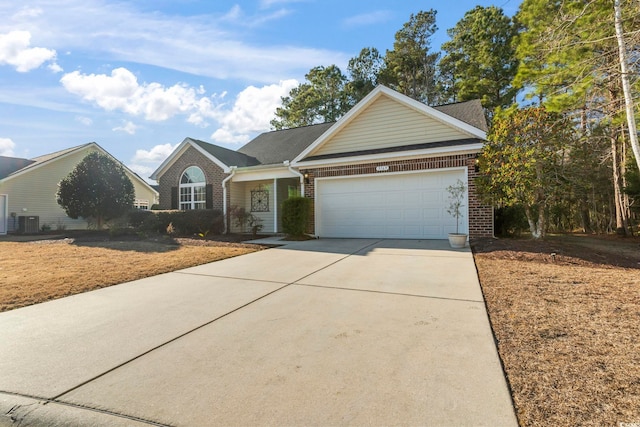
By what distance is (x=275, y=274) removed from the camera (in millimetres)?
5598

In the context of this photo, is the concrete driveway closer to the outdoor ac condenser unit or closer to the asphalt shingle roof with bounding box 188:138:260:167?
the asphalt shingle roof with bounding box 188:138:260:167

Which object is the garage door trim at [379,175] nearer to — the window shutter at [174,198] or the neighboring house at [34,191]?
the window shutter at [174,198]

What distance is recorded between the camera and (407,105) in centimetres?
1054

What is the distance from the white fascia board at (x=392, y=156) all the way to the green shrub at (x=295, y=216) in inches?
62.7

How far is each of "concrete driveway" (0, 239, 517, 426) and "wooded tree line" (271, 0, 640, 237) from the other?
5171 millimetres

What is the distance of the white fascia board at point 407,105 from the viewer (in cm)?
938

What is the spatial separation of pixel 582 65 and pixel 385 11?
5.15 metres

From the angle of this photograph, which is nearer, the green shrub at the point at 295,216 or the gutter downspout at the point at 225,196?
the green shrub at the point at 295,216

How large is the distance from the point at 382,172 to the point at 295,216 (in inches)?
131

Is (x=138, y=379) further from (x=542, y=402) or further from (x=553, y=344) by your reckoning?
(x=553, y=344)

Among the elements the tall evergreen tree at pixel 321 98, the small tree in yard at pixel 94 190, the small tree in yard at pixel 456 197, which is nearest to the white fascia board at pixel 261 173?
the small tree in yard at pixel 456 197

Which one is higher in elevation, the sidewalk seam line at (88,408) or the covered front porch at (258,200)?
the covered front porch at (258,200)

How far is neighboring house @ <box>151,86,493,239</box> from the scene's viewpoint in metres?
9.64

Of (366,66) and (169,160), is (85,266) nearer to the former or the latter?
(169,160)
